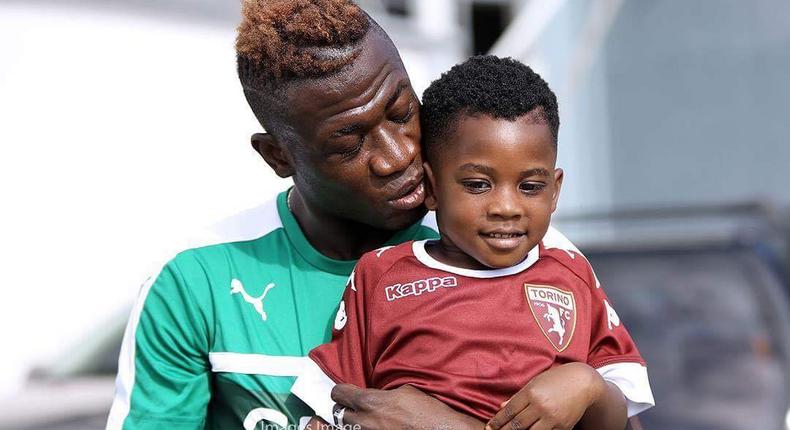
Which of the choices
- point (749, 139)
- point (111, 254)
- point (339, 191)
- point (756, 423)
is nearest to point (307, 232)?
point (339, 191)

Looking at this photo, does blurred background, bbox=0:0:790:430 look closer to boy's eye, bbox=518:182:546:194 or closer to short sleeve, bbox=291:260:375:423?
short sleeve, bbox=291:260:375:423

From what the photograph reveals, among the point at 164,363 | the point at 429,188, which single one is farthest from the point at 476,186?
the point at 164,363

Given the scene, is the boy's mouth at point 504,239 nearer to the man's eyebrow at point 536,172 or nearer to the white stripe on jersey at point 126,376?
the man's eyebrow at point 536,172

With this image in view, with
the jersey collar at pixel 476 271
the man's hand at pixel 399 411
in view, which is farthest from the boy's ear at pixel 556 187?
the man's hand at pixel 399 411

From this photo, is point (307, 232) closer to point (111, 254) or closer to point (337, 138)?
point (337, 138)

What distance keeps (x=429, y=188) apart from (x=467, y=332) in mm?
360

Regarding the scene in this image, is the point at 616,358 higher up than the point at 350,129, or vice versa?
the point at 350,129

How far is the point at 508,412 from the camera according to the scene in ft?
7.46

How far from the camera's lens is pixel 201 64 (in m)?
9.36

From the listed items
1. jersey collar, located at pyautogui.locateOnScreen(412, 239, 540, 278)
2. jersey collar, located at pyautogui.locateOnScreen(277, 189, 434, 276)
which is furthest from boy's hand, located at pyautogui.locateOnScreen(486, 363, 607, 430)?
jersey collar, located at pyautogui.locateOnScreen(277, 189, 434, 276)

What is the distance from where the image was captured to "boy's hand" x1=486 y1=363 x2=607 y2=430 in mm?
2256

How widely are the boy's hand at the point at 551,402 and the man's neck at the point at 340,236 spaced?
23.8 inches

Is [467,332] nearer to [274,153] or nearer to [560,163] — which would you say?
[274,153]

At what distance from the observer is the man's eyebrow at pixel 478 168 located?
2.42 meters
